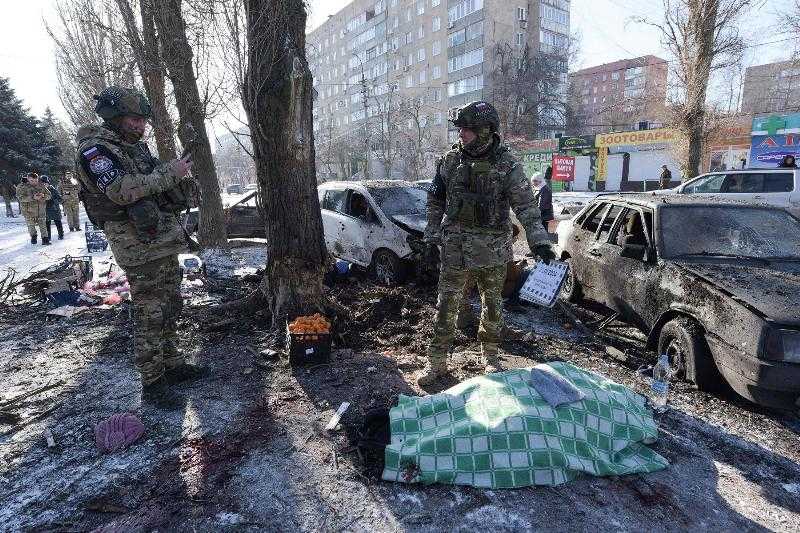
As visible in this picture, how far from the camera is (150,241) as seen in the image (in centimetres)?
325

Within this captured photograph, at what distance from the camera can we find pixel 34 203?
11266 mm

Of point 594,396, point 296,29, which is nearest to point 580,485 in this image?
point 594,396

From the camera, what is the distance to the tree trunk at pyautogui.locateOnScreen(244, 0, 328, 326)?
14.0ft

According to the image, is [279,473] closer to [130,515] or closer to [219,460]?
[219,460]

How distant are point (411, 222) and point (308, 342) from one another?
312 centimetres

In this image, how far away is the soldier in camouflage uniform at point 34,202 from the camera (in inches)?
436

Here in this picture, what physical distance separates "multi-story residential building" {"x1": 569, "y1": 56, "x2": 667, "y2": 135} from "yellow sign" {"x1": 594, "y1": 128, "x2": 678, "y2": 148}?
1.18 meters

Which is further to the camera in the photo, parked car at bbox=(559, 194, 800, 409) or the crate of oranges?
the crate of oranges

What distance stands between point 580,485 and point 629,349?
2496mm

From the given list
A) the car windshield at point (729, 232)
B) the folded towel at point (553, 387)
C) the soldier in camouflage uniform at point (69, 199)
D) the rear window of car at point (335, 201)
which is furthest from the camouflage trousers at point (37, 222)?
the car windshield at point (729, 232)

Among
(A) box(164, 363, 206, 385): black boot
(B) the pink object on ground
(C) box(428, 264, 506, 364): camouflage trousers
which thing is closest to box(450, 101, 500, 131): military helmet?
(C) box(428, 264, 506, 364): camouflage trousers

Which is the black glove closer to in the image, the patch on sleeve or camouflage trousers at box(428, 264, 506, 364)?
camouflage trousers at box(428, 264, 506, 364)

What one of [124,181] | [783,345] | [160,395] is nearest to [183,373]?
[160,395]

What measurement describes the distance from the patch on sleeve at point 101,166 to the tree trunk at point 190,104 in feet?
11.9
